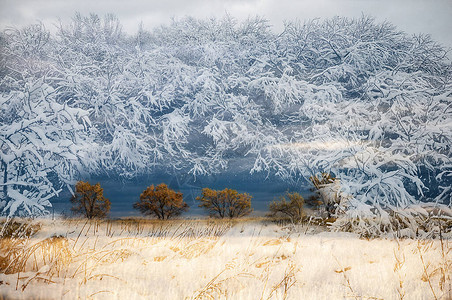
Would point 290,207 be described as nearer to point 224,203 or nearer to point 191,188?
point 224,203

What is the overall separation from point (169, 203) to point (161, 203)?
0.18 ft

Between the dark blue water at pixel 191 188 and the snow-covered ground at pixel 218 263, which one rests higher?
the dark blue water at pixel 191 188

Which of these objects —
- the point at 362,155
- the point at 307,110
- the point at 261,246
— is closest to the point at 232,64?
the point at 307,110

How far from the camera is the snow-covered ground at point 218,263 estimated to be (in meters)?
2.16

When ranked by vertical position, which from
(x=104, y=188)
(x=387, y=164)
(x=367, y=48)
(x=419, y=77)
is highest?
(x=367, y=48)

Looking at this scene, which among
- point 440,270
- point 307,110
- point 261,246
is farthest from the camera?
point 307,110

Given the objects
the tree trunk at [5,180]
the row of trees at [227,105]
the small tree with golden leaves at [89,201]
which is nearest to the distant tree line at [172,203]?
the small tree with golden leaves at [89,201]

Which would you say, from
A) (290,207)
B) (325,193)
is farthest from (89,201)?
(325,193)

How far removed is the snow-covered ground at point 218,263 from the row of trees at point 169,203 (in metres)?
0.08

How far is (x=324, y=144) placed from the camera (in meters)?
2.95

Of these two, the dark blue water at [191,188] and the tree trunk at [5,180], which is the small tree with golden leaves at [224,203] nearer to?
the dark blue water at [191,188]

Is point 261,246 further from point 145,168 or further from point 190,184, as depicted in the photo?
point 145,168

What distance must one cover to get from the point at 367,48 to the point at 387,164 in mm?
905

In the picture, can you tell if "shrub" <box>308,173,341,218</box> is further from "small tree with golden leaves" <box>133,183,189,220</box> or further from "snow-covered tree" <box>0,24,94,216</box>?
"snow-covered tree" <box>0,24,94,216</box>
